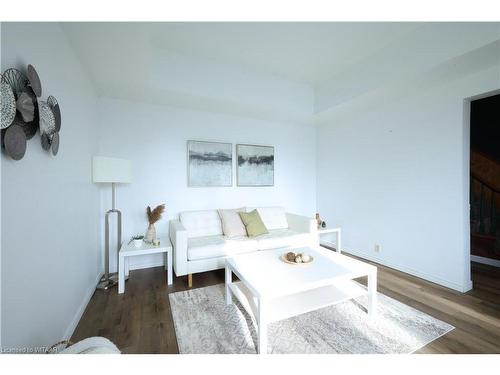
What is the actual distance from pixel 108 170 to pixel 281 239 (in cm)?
222

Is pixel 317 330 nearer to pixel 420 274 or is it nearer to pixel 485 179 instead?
pixel 420 274

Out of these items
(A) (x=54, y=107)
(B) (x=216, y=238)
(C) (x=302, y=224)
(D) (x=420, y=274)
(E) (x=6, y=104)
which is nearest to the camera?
(E) (x=6, y=104)

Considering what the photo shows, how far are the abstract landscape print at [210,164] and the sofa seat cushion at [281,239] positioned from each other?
1096 millimetres

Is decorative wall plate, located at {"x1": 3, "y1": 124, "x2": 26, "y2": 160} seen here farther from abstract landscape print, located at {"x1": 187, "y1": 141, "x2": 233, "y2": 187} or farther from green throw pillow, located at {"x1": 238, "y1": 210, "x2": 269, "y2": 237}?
green throw pillow, located at {"x1": 238, "y1": 210, "x2": 269, "y2": 237}

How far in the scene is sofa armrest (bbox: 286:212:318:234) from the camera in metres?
3.03

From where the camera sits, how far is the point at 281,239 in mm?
2848

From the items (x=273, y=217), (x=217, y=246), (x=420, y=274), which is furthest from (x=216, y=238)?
(x=420, y=274)

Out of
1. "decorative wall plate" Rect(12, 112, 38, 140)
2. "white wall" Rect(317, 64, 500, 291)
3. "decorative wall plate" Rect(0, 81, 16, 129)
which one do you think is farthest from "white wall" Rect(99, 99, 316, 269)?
"decorative wall plate" Rect(0, 81, 16, 129)

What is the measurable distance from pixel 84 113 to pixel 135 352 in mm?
2164

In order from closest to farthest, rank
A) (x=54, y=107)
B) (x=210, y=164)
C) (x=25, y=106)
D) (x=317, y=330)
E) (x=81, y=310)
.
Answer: (x=25, y=106), (x=54, y=107), (x=317, y=330), (x=81, y=310), (x=210, y=164)

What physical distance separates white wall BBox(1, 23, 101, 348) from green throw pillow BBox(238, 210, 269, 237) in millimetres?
1805

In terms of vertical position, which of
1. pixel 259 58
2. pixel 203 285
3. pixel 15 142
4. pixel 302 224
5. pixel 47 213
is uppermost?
pixel 259 58
